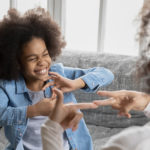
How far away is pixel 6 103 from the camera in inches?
55.1

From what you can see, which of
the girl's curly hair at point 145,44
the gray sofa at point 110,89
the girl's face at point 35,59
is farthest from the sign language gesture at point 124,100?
the gray sofa at point 110,89

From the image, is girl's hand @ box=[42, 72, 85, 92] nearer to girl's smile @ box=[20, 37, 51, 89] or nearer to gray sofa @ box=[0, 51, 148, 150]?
girl's smile @ box=[20, 37, 51, 89]

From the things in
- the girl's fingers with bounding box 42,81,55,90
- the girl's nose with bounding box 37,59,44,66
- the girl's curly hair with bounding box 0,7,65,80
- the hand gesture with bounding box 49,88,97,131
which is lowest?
the girl's fingers with bounding box 42,81,55,90

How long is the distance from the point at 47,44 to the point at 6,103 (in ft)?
1.24

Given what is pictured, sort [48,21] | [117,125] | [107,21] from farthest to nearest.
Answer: [107,21]
[117,125]
[48,21]

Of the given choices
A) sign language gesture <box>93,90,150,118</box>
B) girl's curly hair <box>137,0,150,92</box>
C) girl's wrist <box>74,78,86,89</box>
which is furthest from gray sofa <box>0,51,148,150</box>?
girl's curly hair <box>137,0,150,92</box>

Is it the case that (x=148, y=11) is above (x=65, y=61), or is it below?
above

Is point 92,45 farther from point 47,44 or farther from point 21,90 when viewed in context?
point 21,90

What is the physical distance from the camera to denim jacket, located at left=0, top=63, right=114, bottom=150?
1.33 metres

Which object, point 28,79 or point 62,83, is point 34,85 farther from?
point 62,83

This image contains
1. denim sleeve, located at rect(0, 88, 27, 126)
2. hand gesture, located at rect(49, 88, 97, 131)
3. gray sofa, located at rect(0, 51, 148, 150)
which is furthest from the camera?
gray sofa, located at rect(0, 51, 148, 150)

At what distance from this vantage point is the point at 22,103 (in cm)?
145

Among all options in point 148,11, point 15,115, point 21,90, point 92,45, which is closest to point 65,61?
point 92,45

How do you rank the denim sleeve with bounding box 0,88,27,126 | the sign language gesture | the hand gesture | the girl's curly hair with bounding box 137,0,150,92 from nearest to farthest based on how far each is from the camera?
1. the girl's curly hair with bounding box 137,0,150,92
2. the hand gesture
3. the sign language gesture
4. the denim sleeve with bounding box 0,88,27,126
